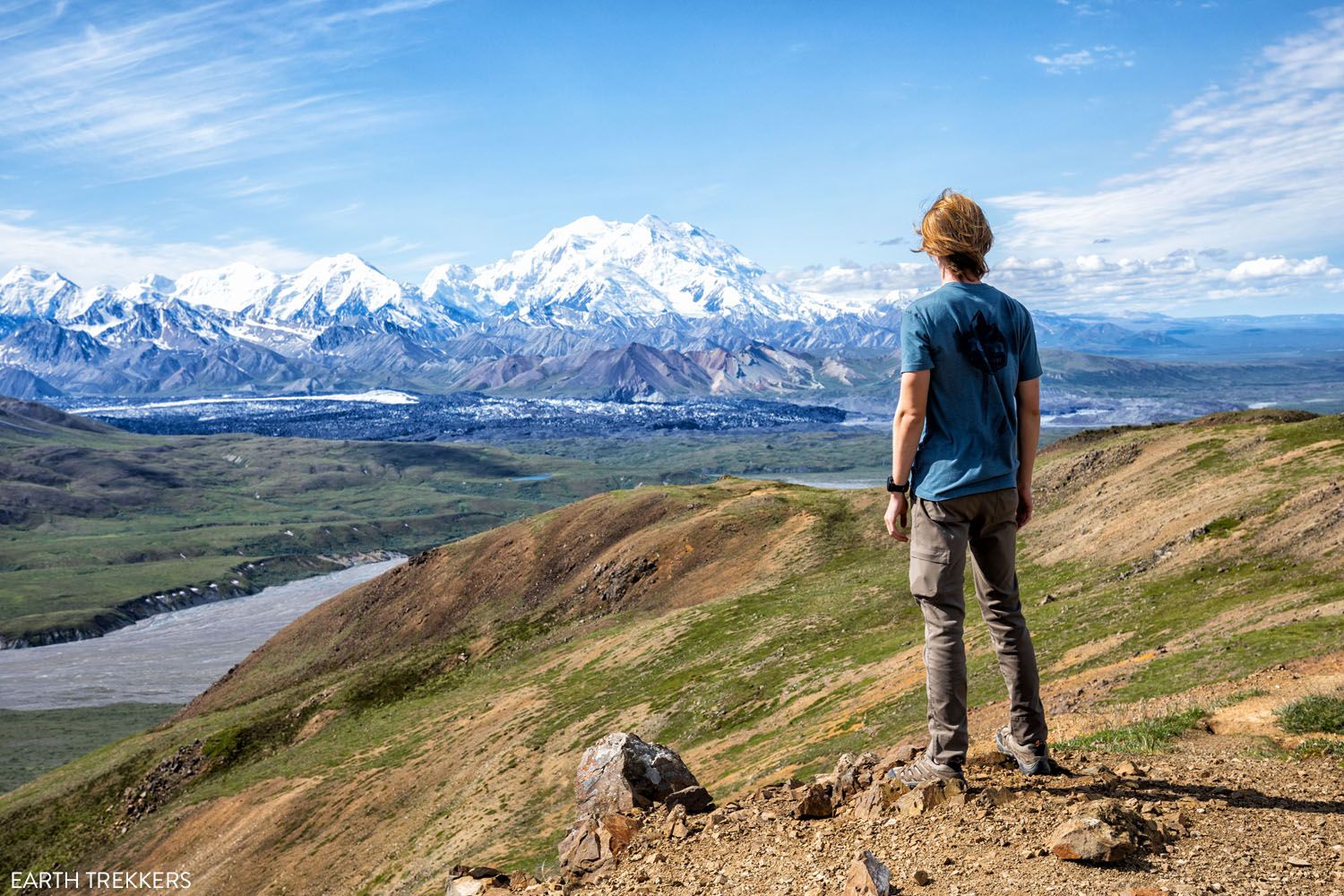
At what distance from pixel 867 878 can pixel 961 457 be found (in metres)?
4.27

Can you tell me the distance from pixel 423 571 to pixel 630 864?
94.8m

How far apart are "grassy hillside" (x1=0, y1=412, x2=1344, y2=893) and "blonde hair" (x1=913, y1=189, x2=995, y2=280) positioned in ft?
34.9

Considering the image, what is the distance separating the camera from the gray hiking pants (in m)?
9.62

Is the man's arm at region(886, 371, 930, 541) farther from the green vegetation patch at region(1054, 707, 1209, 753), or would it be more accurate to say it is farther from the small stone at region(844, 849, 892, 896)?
the green vegetation patch at region(1054, 707, 1209, 753)

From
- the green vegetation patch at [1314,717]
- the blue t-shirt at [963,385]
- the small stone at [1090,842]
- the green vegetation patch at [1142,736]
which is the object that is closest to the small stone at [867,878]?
the small stone at [1090,842]

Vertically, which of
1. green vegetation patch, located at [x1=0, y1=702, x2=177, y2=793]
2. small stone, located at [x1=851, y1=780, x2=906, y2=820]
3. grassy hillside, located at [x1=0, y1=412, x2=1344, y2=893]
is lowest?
green vegetation patch, located at [x1=0, y1=702, x2=177, y2=793]

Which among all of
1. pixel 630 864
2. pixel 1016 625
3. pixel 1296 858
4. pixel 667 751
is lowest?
pixel 667 751

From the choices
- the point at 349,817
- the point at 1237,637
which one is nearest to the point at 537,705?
the point at 349,817

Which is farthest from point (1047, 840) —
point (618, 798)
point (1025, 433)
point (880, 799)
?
point (618, 798)

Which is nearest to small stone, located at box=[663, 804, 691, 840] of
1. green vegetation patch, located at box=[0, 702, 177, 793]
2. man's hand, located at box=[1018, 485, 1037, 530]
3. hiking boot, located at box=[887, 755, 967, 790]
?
hiking boot, located at box=[887, 755, 967, 790]

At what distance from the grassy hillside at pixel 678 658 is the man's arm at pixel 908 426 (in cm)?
988

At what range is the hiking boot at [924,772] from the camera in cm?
1016

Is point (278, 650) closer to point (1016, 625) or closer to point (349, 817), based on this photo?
point (349, 817)

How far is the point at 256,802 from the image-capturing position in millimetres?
53969
